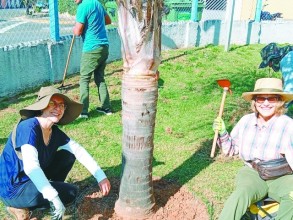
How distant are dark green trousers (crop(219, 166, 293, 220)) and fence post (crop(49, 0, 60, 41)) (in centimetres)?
512

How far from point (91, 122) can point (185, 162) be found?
170 cm

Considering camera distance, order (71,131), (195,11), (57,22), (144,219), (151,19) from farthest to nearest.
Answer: (195,11), (57,22), (71,131), (144,219), (151,19)

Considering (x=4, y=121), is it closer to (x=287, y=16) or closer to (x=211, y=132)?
(x=211, y=132)

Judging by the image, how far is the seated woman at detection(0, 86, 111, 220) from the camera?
2.68 m

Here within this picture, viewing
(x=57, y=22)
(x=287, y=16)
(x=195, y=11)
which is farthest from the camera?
(x=287, y=16)

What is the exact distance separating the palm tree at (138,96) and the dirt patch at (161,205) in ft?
0.39

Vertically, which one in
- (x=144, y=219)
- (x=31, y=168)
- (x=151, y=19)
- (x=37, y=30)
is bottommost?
(x=144, y=219)

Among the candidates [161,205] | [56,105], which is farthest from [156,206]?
[56,105]

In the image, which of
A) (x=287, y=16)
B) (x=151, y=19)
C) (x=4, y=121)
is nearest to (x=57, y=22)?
(x=4, y=121)

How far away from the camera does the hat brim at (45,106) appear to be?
2.79 m

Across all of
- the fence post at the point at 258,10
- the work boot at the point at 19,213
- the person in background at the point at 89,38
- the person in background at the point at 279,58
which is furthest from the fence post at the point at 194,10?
the work boot at the point at 19,213

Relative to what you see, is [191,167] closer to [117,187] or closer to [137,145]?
[117,187]

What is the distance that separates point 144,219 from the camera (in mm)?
3205

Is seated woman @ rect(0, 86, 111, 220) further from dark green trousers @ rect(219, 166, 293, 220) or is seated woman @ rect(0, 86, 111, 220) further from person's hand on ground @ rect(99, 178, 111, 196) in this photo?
dark green trousers @ rect(219, 166, 293, 220)
